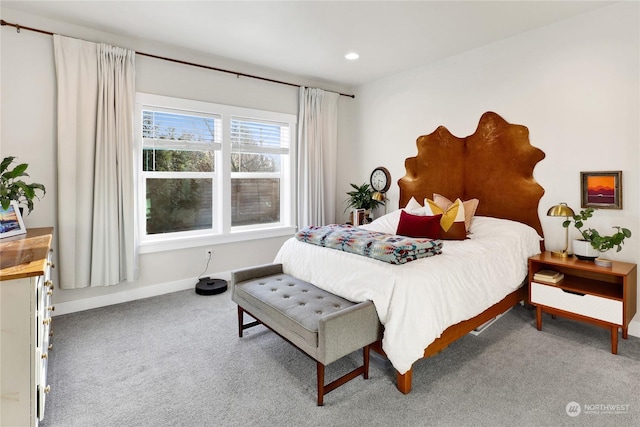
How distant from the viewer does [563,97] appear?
303cm

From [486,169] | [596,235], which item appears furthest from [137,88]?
[596,235]

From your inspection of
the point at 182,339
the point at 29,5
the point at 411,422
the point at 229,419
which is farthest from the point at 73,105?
the point at 411,422

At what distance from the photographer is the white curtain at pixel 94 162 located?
2.99 meters

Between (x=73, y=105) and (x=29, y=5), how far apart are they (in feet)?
2.62

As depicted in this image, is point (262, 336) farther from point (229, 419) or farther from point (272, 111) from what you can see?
point (272, 111)

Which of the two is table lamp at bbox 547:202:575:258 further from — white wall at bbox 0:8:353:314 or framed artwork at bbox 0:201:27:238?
framed artwork at bbox 0:201:27:238

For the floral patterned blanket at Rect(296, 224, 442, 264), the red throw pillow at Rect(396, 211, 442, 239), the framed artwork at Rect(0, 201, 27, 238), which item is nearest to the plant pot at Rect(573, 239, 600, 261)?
the red throw pillow at Rect(396, 211, 442, 239)

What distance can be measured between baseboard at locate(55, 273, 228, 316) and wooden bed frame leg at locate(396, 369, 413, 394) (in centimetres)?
268

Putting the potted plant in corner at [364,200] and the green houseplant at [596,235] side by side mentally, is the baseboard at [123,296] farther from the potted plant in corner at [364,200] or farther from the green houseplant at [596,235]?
the green houseplant at [596,235]

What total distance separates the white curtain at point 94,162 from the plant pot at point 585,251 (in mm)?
4002

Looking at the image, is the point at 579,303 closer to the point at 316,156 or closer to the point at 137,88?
the point at 316,156

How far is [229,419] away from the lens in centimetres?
176

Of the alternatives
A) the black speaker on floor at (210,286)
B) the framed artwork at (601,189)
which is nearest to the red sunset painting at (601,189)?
the framed artwork at (601,189)

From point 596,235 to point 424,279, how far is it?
1.63 meters
